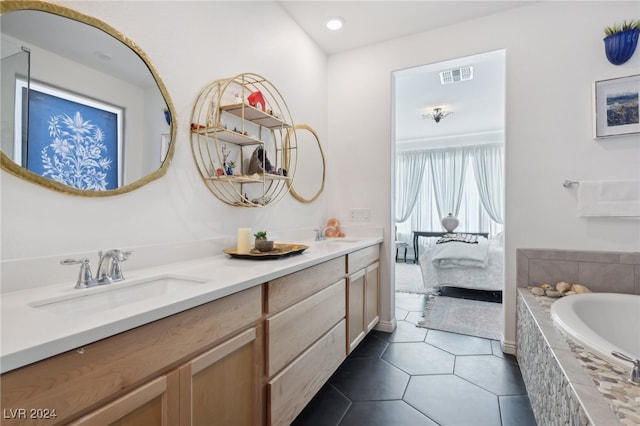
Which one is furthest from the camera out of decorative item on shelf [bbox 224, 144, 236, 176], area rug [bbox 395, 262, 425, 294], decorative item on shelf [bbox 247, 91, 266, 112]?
area rug [bbox 395, 262, 425, 294]

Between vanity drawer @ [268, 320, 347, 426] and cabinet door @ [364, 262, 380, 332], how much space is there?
51 cm

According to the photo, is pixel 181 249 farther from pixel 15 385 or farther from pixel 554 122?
pixel 554 122

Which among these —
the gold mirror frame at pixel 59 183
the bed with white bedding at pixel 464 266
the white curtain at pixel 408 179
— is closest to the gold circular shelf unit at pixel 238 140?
the gold mirror frame at pixel 59 183

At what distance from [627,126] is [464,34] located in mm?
1315

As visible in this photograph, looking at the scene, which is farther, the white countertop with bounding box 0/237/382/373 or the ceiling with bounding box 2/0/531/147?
the ceiling with bounding box 2/0/531/147

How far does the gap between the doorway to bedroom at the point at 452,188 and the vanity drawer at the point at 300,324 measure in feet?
4.13

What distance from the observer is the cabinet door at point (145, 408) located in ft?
2.21

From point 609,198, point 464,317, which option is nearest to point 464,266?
point 464,317

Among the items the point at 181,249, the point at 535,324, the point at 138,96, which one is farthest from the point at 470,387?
the point at 138,96

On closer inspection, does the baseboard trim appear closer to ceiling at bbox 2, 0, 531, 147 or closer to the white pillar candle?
the white pillar candle

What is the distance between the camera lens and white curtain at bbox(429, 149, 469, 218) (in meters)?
6.26

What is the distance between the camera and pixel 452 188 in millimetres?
6352

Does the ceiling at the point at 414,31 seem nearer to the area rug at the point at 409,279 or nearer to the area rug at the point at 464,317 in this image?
the area rug at the point at 464,317

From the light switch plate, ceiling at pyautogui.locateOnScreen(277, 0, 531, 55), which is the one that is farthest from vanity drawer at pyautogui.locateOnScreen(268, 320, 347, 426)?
ceiling at pyautogui.locateOnScreen(277, 0, 531, 55)
